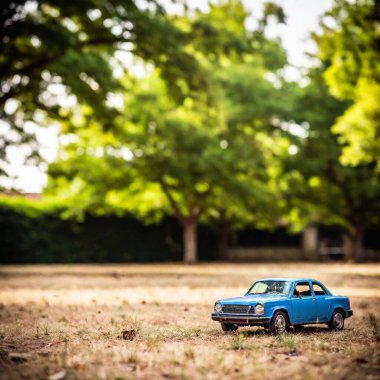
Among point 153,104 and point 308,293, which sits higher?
point 153,104

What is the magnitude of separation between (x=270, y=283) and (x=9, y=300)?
9138mm

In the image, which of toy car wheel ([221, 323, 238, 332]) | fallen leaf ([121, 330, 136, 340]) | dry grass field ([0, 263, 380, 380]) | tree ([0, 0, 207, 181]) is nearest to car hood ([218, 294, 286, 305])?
toy car wheel ([221, 323, 238, 332])

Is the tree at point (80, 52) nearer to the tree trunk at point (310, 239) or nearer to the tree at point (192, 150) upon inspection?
the tree at point (192, 150)

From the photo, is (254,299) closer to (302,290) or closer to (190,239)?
(302,290)

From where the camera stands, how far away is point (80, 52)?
23141 millimetres

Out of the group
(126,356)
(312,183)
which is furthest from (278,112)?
(126,356)

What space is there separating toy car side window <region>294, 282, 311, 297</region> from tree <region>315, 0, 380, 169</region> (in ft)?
65.7

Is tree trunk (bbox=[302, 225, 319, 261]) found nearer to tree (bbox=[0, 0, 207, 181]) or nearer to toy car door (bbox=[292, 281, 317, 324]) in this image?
tree (bbox=[0, 0, 207, 181])

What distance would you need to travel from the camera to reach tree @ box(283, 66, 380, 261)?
1860 inches

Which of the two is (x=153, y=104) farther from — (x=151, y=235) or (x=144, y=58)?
(x=144, y=58)

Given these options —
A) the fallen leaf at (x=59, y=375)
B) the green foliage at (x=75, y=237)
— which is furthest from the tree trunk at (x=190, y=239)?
the fallen leaf at (x=59, y=375)

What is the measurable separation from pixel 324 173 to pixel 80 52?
96.7 feet

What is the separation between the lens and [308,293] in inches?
469

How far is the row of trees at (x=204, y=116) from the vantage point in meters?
23.1
